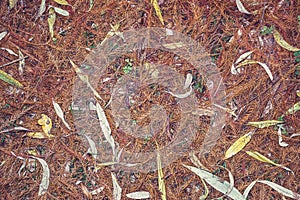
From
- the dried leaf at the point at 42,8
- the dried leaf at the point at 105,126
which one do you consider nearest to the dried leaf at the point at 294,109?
the dried leaf at the point at 105,126

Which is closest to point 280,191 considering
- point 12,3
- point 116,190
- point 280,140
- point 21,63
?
point 280,140

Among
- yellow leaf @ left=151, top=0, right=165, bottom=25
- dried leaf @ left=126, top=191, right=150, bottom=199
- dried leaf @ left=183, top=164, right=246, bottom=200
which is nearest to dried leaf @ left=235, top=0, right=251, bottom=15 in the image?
yellow leaf @ left=151, top=0, right=165, bottom=25

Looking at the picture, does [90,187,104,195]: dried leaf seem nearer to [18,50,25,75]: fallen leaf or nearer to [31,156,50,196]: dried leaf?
[31,156,50,196]: dried leaf

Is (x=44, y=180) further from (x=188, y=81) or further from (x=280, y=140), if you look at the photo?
(x=280, y=140)

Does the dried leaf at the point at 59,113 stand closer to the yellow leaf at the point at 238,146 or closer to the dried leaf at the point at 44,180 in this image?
the dried leaf at the point at 44,180

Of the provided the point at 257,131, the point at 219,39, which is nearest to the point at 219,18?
the point at 219,39
